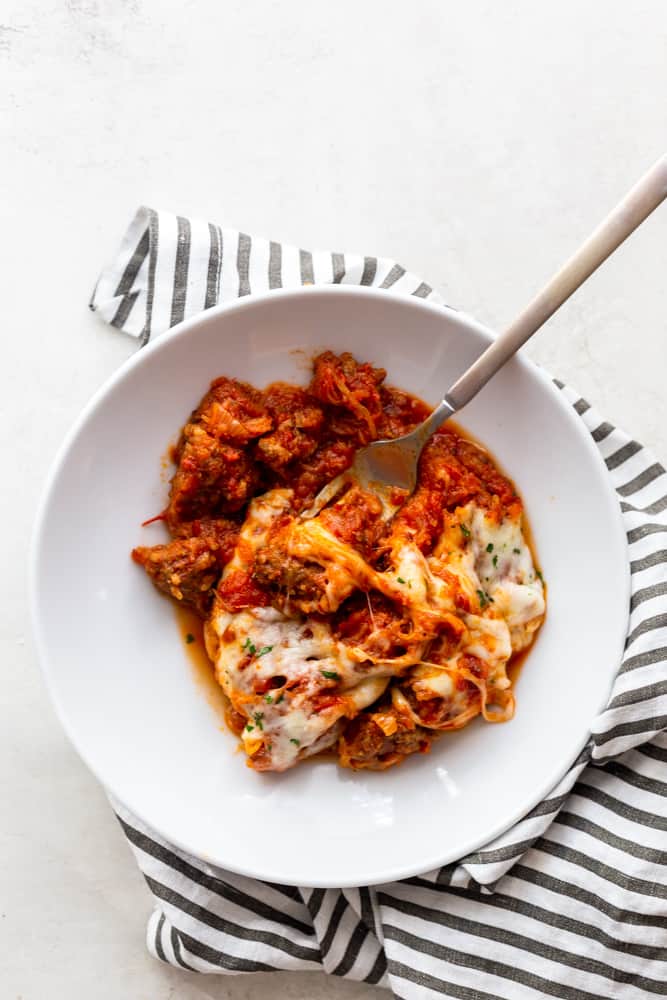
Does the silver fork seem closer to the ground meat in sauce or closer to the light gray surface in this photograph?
the light gray surface

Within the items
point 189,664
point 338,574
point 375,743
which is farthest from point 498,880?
point 189,664

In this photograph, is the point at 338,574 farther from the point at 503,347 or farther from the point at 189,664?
the point at 503,347

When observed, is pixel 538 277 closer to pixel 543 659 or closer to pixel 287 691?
pixel 543 659

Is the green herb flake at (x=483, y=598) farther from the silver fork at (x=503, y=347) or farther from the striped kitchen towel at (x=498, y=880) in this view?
the striped kitchen towel at (x=498, y=880)

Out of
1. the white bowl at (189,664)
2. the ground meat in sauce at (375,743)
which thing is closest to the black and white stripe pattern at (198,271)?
the white bowl at (189,664)

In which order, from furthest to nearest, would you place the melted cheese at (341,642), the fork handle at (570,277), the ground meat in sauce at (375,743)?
1. the ground meat in sauce at (375,743)
2. the melted cheese at (341,642)
3. the fork handle at (570,277)
